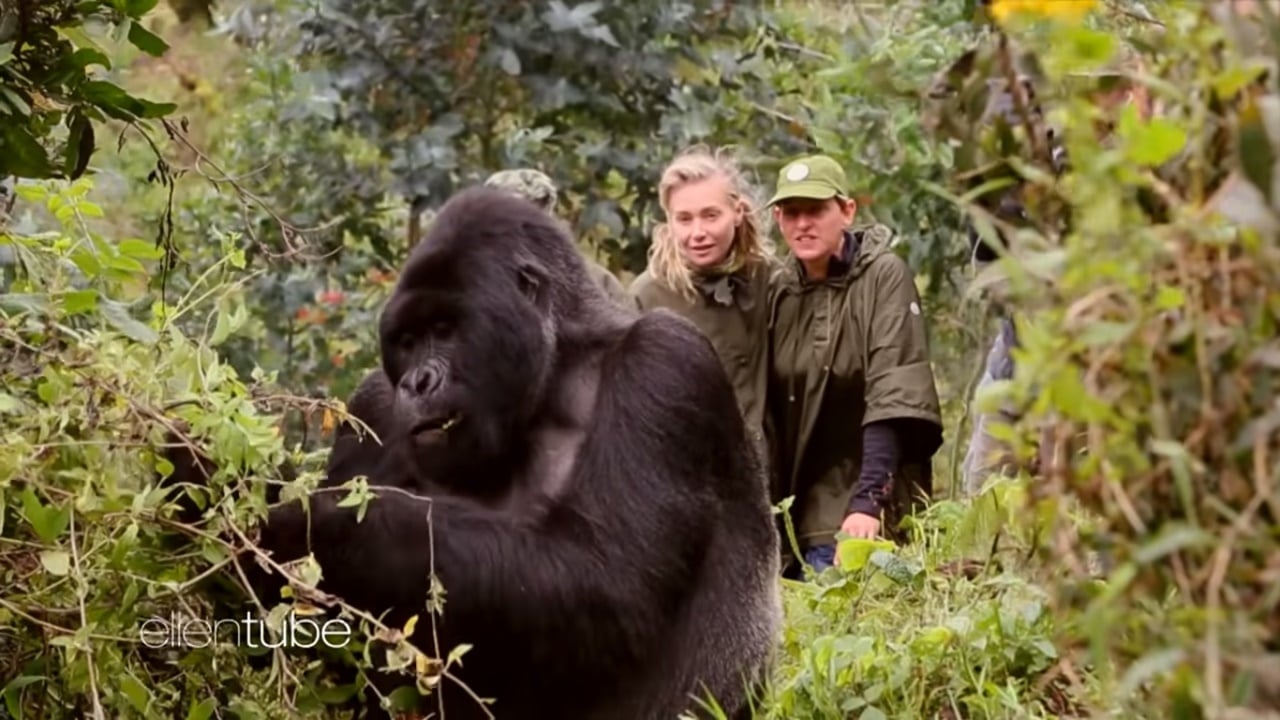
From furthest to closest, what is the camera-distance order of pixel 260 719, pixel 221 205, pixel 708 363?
pixel 221 205
pixel 708 363
pixel 260 719

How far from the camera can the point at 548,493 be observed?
3.31 m

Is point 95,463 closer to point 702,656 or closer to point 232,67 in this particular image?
point 702,656

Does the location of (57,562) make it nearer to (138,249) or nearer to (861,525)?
(138,249)

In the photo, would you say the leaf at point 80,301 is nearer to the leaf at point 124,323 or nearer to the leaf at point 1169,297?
the leaf at point 124,323

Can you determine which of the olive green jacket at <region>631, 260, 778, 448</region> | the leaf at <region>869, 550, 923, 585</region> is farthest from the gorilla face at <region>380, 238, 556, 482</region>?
the olive green jacket at <region>631, 260, 778, 448</region>

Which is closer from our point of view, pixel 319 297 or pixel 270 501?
pixel 270 501

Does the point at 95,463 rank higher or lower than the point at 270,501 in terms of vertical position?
higher

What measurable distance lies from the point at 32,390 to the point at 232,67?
9783mm

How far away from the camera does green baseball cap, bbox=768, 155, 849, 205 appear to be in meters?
5.08

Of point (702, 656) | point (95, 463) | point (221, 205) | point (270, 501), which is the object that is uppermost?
point (95, 463)

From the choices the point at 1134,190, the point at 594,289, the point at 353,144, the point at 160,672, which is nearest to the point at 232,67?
the point at 353,144

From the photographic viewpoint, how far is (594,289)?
361 centimetres

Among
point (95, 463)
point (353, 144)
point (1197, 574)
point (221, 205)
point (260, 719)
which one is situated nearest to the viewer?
point (1197, 574)

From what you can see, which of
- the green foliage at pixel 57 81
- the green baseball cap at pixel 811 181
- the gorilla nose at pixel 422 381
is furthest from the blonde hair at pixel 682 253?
the green foliage at pixel 57 81
